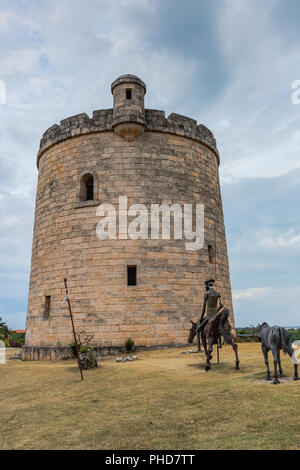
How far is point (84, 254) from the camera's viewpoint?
1427cm

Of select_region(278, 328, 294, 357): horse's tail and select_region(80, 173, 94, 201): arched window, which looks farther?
select_region(80, 173, 94, 201): arched window

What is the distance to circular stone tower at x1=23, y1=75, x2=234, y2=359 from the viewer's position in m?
13.6

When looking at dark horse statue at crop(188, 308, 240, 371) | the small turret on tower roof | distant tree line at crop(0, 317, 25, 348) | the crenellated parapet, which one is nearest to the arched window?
the crenellated parapet

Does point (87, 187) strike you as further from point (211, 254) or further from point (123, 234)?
point (211, 254)

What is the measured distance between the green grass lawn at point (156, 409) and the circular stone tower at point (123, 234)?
3609mm

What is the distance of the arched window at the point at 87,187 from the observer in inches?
603

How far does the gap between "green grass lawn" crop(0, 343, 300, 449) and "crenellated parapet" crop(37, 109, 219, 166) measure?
9574mm

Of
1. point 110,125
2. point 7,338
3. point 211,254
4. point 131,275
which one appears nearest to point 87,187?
point 110,125

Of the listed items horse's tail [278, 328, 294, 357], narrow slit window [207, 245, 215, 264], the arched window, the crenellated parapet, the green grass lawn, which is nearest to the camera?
the green grass lawn

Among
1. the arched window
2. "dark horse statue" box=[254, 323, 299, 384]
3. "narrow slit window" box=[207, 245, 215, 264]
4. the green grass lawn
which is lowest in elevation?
the green grass lawn

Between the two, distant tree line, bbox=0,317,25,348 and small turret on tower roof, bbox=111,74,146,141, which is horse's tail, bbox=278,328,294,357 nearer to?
small turret on tower roof, bbox=111,74,146,141

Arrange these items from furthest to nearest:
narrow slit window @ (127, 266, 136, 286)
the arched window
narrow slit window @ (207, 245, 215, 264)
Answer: narrow slit window @ (207, 245, 215, 264) → the arched window → narrow slit window @ (127, 266, 136, 286)
